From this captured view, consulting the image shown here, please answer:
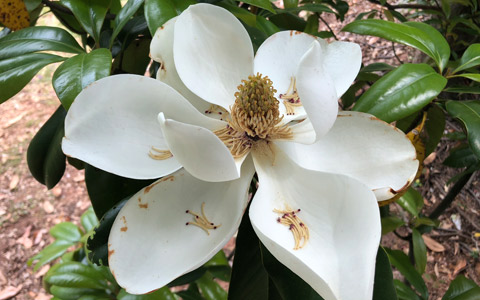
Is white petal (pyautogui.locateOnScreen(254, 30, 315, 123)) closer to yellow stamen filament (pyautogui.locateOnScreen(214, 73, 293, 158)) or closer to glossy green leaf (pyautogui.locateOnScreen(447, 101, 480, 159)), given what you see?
yellow stamen filament (pyautogui.locateOnScreen(214, 73, 293, 158))

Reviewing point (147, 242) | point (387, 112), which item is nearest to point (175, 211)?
point (147, 242)

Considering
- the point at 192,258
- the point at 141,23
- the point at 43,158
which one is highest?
the point at 141,23

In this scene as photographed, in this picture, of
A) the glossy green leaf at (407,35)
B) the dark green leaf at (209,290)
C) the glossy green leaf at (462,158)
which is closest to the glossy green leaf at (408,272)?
the glossy green leaf at (462,158)

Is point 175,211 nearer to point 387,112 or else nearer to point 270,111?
point 270,111

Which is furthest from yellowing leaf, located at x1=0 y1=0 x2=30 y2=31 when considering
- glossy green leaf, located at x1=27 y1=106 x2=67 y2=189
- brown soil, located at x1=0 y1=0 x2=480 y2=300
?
brown soil, located at x1=0 y1=0 x2=480 y2=300

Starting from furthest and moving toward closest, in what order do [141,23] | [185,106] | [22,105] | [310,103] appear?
[22,105], [141,23], [185,106], [310,103]

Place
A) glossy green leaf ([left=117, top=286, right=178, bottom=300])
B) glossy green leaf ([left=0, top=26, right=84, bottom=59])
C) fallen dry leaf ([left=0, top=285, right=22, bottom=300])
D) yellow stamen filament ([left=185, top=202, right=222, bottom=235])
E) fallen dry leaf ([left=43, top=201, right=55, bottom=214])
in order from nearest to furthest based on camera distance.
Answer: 1. yellow stamen filament ([left=185, top=202, right=222, bottom=235])
2. glossy green leaf ([left=0, top=26, right=84, bottom=59])
3. glossy green leaf ([left=117, top=286, right=178, bottom=300])
4. fallen dry leaf ([left=0, top=285, right=22, bottom=300])
5. fallen dry leaf ([left=43, top=201, right=55, bottom=214])
